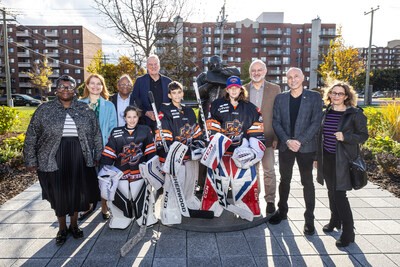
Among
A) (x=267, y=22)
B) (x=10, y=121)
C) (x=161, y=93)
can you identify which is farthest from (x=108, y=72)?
(x=267, y=22)

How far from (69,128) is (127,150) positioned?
0.73m

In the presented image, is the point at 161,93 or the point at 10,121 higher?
the point at 161,93

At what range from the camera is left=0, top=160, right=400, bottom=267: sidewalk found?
10.3 feet

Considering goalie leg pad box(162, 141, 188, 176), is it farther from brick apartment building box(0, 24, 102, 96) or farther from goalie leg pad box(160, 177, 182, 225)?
brick apartment building box(0, 24, 102, 96)

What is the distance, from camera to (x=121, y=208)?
3.82 meters

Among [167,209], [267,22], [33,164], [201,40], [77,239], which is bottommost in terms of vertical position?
[77,239]

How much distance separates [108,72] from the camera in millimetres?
25203

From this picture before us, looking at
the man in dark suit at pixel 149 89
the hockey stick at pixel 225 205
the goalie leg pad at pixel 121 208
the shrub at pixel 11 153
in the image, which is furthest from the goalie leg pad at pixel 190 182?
the shrub at pixel 11 153

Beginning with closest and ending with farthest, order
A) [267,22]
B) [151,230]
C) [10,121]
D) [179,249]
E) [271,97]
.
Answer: [179,249] → [151,230] → [271,97] → [10,121] → [267,22]

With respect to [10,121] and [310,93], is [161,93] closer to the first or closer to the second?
[310,93]

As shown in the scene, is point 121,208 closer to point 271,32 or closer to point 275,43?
point 275,43

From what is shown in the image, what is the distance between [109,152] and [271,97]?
2380mm

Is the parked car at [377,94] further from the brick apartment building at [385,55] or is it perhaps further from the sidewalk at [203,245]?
the brick apartment building at [385,55]

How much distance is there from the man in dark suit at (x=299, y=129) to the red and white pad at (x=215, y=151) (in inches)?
29.7
